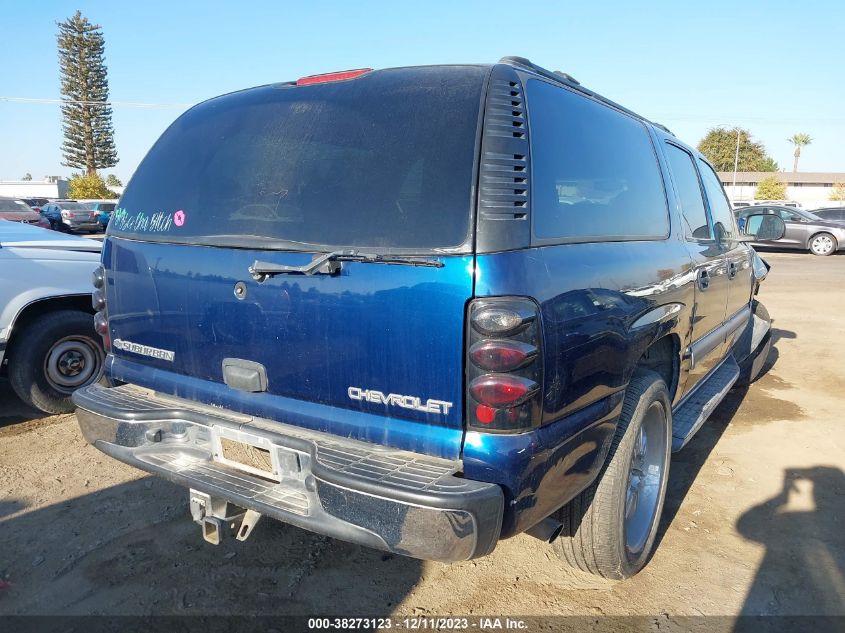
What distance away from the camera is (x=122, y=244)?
2734 millimetres

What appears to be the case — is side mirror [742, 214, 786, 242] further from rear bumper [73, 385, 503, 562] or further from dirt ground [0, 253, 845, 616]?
rear bumper [73, 385, 503, 562]

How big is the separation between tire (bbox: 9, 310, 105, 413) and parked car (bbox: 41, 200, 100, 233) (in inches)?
976

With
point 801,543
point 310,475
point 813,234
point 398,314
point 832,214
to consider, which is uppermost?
point 832,214

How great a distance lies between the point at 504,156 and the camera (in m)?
2.03

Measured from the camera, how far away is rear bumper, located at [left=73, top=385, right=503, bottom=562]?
1.88 metres

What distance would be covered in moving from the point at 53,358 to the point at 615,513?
13.2 ft

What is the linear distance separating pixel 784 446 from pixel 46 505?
455 centimetres

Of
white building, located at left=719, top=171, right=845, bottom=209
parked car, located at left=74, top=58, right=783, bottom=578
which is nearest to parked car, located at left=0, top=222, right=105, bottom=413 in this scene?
parked car, located at left=74, top=58, right=783, bottom=578

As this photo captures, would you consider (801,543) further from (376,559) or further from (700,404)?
(376,559)

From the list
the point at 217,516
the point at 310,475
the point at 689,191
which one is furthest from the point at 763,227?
the point at 217,516

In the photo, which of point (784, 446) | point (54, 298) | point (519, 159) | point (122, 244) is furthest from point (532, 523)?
point (54, 298)

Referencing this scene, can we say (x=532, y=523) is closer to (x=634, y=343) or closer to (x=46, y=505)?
(x=634, y=343)

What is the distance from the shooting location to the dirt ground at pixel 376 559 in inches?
103

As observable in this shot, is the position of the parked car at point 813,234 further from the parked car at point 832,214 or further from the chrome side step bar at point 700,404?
the chrome side step bar at point 700,404
